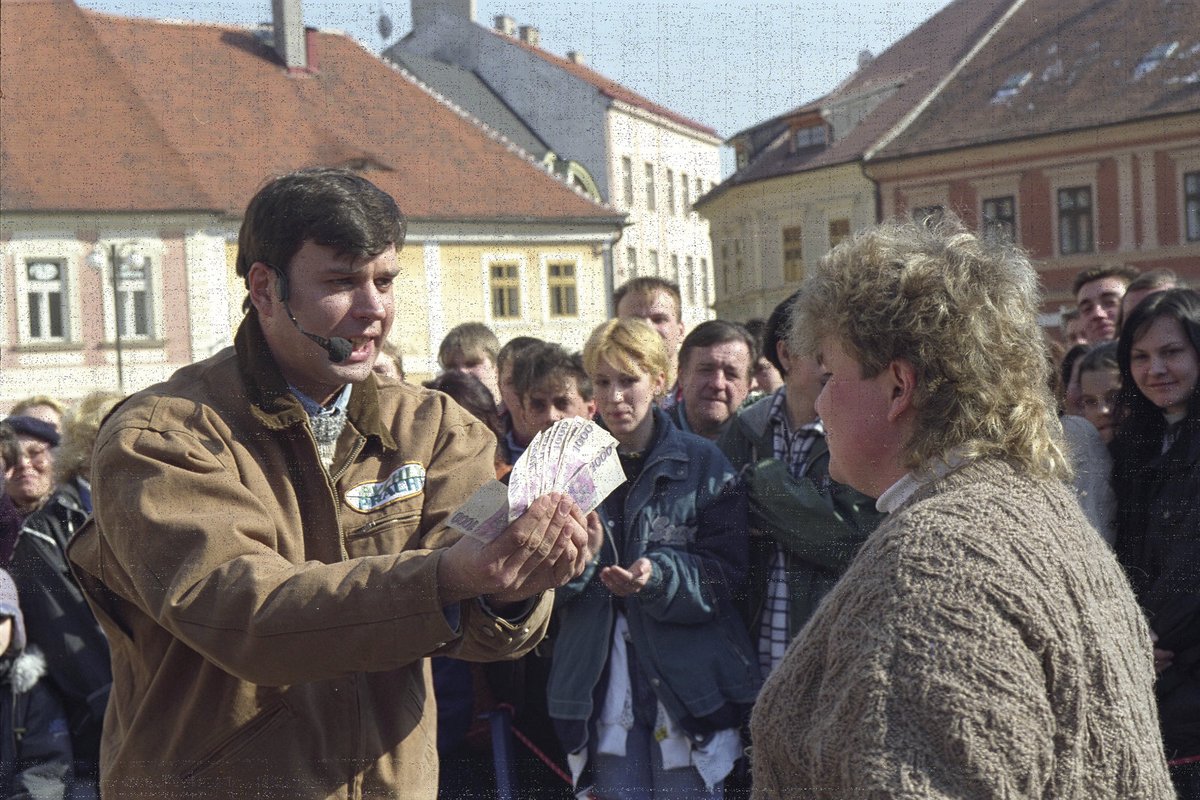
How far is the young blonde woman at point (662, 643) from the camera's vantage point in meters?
4.85

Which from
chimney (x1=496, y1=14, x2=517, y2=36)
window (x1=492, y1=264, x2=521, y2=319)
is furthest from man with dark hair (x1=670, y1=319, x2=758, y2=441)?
chimney (x1=496, y1=14, x2=517, y2=36)

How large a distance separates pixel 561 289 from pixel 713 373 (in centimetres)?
1837

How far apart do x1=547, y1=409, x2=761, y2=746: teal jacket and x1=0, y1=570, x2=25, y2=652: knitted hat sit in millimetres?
2092

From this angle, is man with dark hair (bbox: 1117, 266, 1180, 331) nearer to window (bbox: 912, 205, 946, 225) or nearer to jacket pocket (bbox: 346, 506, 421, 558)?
window (bbox: 912, 205, 946, 225)

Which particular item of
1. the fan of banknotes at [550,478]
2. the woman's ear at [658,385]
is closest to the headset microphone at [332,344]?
the fan of banknotes at [550,478]

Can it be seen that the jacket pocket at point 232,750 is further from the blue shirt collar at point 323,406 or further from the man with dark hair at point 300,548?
the blue shirt collar at point 323,406

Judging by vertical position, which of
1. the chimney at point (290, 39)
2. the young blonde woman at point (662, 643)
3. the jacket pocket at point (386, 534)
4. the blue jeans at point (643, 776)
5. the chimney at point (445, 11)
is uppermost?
the chimney at point (445, 11)

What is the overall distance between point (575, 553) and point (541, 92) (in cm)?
3598

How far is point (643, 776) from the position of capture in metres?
4.96

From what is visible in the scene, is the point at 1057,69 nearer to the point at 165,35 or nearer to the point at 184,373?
the point at 165,35

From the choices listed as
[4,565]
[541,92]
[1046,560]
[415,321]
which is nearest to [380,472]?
[1046,560]

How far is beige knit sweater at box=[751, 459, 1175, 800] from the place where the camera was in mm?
1914

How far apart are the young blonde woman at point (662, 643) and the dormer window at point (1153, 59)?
2282cm

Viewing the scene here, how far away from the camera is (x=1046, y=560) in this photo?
2.05 meters
